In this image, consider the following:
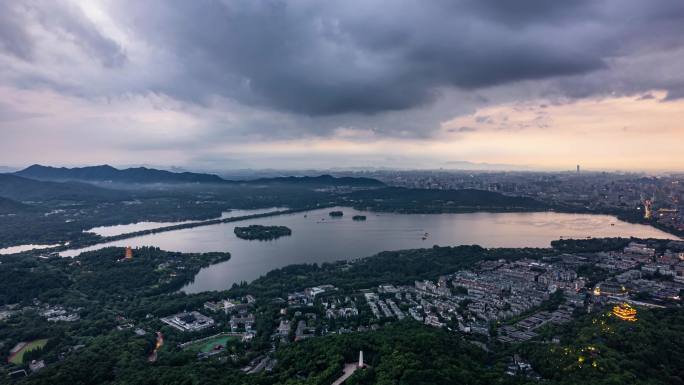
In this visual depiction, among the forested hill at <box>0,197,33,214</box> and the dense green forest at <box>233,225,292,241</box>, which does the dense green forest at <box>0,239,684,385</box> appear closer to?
the dense green forest at <box>233,225,292,241</box>

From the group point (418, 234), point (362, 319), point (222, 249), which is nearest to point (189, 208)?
point (222, 249)

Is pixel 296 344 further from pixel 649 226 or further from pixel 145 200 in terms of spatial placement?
pixel 145 200

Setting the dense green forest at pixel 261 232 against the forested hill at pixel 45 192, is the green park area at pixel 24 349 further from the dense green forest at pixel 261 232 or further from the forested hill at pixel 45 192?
the forested hill at pixel 45 192

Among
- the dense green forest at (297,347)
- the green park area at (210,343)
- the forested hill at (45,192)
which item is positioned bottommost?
the green park area at (210,343)

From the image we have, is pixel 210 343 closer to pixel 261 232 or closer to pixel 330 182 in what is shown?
pixel 261 232

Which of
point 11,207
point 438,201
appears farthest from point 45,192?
point 438,201

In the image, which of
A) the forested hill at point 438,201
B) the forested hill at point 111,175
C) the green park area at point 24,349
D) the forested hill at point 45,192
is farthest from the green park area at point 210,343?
the forested hill at point 111,175

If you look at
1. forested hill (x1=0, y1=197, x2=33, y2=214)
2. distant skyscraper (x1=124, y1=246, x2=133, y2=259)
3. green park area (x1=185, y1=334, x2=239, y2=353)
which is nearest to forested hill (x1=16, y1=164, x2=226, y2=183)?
forested hill (x1=0, y1=197, x2=33, y2=214)
